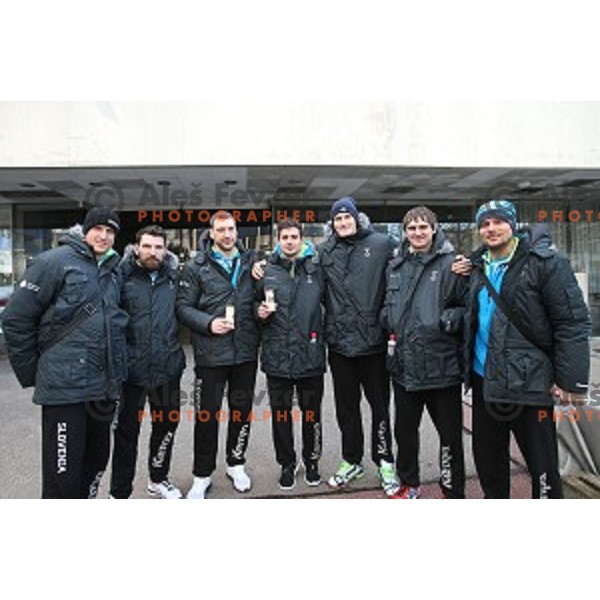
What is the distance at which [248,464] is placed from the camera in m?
4.48

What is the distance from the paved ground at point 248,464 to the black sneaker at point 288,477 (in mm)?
46

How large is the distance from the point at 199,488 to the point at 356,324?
5.45 feet

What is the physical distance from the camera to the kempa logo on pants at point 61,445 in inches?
111

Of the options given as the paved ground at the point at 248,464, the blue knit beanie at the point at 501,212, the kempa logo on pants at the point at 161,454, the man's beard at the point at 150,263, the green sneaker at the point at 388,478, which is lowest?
the paved ground at the point at 248,464

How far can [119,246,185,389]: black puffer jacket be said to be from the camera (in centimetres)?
338

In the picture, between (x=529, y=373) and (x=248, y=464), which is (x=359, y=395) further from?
(x=529, y=373)

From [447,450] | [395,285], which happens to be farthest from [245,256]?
[447,450]

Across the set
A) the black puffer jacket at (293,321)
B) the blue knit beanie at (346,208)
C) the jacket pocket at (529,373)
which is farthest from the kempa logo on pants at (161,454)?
the jacket pocket at (529,373)

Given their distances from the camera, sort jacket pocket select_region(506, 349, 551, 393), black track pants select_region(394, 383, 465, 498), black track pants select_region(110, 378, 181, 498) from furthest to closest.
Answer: black track pants select_region(110, 378, 181, 498) < black track pants select_region(394, 383, 465, 498) < jacket pocket select_region(506, 349, 551, 393)

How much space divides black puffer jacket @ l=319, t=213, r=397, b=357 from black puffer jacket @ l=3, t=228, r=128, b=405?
159cm

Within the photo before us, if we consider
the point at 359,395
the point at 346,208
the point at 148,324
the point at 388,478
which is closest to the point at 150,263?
the point at 148,324
